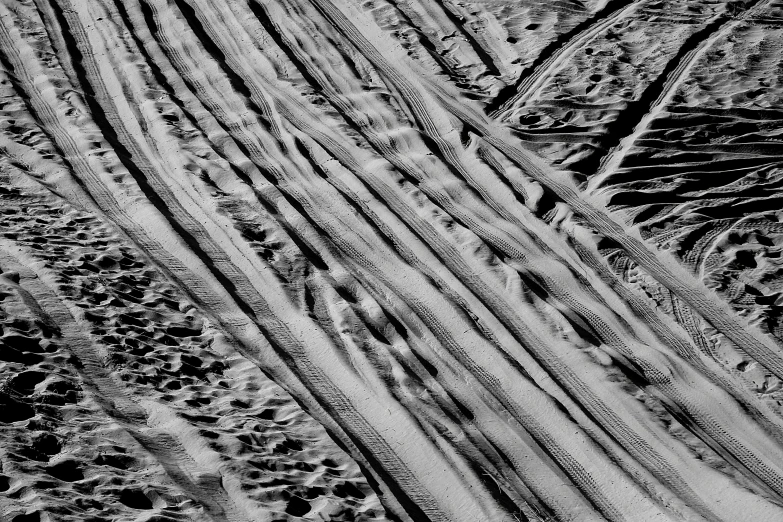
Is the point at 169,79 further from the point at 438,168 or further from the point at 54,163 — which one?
the point at 438,168

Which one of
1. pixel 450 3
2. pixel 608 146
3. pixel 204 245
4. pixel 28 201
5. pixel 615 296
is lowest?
pixel 28 201

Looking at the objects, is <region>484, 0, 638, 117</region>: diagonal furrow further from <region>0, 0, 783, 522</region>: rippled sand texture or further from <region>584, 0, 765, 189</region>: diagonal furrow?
<region>584, 0, 765, 189</region>: diagonal furrow

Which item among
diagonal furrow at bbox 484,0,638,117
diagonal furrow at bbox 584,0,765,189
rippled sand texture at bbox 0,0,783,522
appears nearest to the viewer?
rippled sand texture at bbox 0,0,783,522

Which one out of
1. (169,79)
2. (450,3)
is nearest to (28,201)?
(169,79)

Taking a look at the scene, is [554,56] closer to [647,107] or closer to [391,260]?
[647,107]

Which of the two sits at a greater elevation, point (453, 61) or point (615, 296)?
point (453, 61)

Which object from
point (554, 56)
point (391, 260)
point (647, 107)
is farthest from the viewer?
point (554, 56)

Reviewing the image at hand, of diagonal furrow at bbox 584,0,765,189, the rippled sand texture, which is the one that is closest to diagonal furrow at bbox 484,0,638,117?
the rippled sand texture

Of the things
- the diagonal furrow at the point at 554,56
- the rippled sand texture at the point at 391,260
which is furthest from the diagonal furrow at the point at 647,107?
the diagonal furrow at the point at 554,56

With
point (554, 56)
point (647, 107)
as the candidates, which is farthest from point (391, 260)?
point (554, 56)
